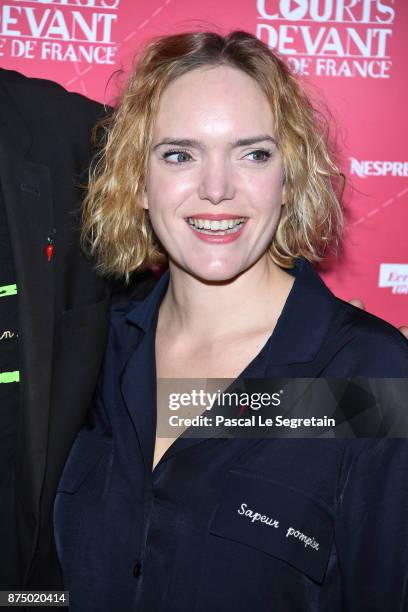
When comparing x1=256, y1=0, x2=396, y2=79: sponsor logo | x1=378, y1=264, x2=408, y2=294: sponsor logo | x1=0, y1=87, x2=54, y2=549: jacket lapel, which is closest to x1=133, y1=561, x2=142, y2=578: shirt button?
x1=0, y1=87, x2=54, y2=549: jacket lapel

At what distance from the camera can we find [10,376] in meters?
1.77

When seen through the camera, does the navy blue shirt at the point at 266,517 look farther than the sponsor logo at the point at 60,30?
No

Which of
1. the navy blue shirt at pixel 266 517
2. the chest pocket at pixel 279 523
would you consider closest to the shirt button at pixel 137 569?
the navy blue shirt at pixel 266 517

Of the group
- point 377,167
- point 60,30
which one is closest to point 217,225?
point 377,167

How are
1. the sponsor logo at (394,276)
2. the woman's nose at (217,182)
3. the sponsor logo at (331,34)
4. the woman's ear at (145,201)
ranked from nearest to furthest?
the woman's nose at (217,182)
the woman's ear at (145,201)
the sponsor logo at (331,34)
the sponsor logo at (394,276)

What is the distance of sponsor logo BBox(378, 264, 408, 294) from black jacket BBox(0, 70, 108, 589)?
99 centimetres

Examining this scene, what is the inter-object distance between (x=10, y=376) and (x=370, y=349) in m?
0.87

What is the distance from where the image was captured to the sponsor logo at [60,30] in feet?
7.50

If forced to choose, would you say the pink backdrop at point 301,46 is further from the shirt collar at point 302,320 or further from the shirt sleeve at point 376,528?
the shirt sleeve at point 376,528

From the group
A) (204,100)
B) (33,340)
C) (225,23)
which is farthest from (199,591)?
(225,23)

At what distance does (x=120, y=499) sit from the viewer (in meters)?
1.65

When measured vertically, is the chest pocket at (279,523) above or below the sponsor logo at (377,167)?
below

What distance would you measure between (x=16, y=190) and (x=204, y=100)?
19.3 inches

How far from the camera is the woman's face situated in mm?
1640
